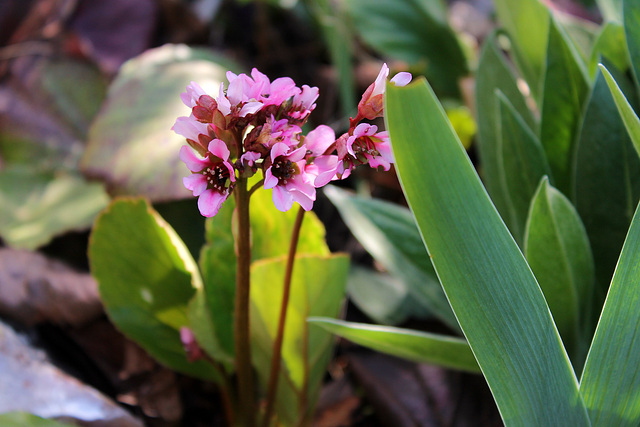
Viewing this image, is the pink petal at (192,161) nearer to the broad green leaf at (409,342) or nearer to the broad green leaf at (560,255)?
the broad green leaf at (409,342)

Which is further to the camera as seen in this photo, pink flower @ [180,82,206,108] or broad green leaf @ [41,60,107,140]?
broad green leaf @ [41,60,107,140]

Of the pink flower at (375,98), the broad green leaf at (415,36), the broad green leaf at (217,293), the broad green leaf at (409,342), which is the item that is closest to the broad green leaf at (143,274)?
the broad green leaf at (217,293)

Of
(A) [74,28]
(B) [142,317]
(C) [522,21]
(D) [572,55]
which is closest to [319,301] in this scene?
(B) [142,317]

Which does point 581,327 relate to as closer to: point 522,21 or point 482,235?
point 482,235

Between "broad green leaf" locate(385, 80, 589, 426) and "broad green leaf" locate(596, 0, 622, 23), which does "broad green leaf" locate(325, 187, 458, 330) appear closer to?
"broad green leaf" locate(385, 80, 589, 426)

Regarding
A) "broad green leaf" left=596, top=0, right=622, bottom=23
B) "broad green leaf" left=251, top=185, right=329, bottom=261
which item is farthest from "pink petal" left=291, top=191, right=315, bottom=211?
"broad green leaf" left=596, top=0, right=622, bottom=23

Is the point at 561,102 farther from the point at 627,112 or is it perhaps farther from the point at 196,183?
the point at 196,183

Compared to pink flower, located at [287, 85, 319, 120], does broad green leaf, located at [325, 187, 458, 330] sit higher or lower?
lower
